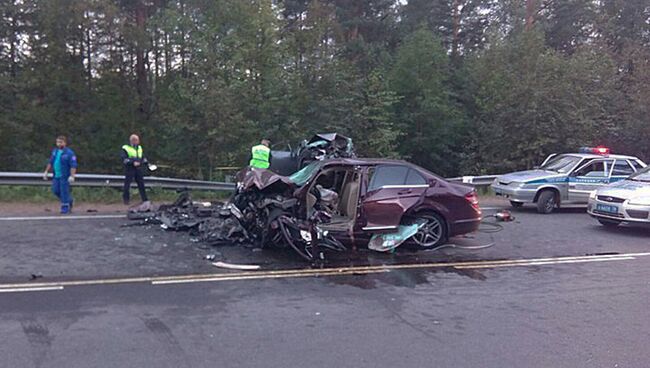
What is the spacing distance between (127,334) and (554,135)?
896 inches

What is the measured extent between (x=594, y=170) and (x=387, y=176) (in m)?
8.31

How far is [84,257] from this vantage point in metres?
8.46

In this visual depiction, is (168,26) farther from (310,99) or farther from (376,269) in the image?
(376,269)

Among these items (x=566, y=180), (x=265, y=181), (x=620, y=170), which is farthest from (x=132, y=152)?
(x=620, y=170)

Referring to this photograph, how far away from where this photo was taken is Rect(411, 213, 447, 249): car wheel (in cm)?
996

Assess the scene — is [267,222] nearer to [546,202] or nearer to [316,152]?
[316,152]

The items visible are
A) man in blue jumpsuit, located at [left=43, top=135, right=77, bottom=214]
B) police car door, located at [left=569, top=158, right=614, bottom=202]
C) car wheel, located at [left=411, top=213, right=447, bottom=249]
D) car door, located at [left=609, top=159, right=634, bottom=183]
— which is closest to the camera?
car wheel, located at [left=411, top=213, right=447, bottom=249]

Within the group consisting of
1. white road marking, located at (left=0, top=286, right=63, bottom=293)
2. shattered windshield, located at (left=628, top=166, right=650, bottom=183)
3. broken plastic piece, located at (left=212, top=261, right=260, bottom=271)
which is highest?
shattered windshield, located at (left=628, top=166, right=650, bottom=183)

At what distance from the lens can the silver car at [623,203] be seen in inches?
468

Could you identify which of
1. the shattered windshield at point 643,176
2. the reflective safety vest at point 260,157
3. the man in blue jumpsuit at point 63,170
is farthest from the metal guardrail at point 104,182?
the shattered windshield at point 643,176

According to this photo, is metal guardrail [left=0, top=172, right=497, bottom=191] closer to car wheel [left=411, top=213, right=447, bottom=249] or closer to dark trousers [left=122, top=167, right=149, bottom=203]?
dark trousers [left=122, top=167, right=149, bottom=203]

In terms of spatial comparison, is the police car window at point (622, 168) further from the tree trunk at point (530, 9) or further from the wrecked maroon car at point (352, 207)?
the tree trunk at point (530, 9)

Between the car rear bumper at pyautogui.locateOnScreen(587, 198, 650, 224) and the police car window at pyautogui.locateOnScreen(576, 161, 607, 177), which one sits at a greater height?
the police car window at pyautogui.locateOnScreen(576, 161, 607, 177)

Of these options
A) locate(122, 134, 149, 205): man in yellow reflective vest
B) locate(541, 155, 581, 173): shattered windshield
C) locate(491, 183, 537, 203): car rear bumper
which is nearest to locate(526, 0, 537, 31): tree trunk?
locate(541, 155, 581, 173): shattered windshield
